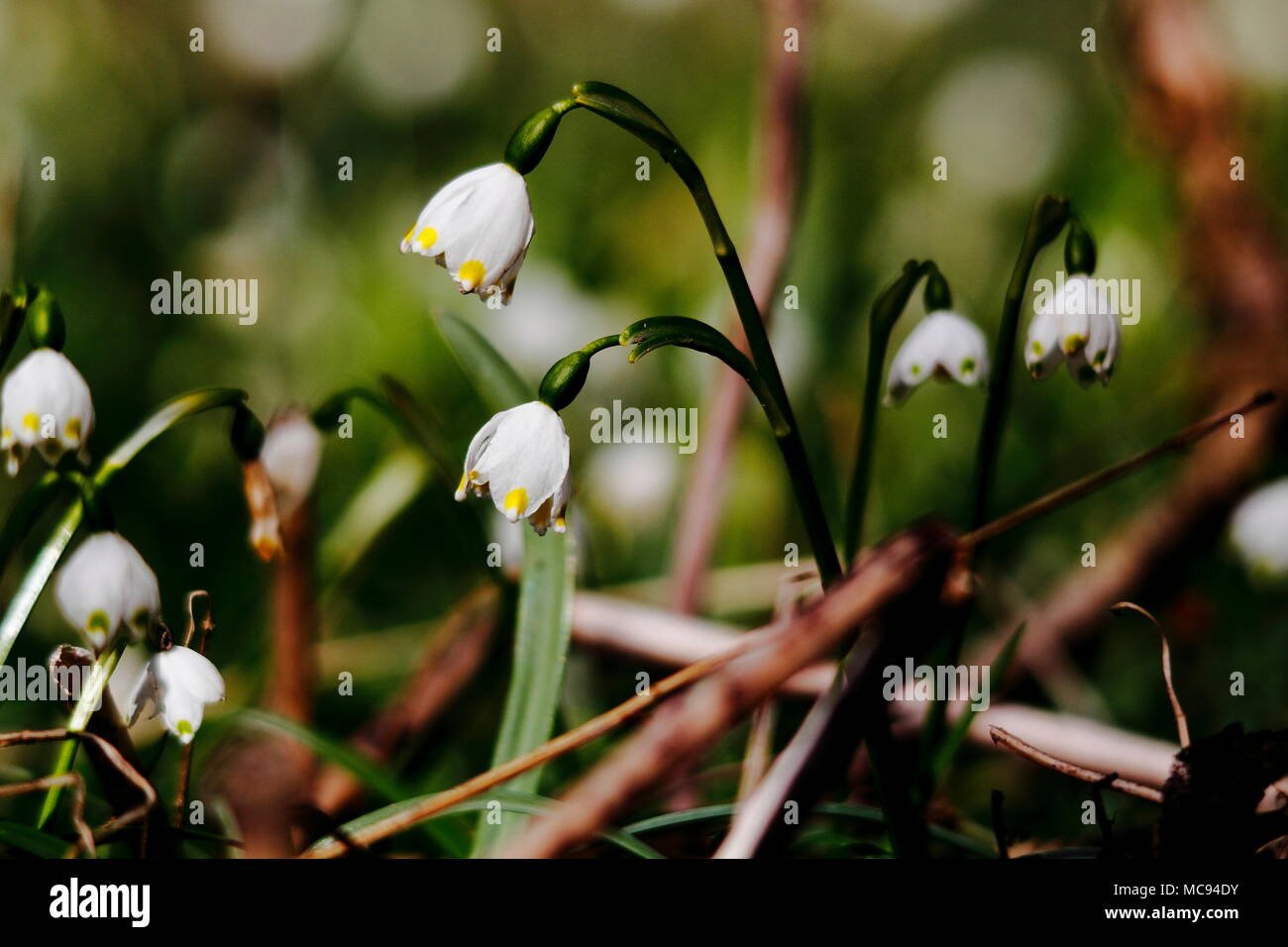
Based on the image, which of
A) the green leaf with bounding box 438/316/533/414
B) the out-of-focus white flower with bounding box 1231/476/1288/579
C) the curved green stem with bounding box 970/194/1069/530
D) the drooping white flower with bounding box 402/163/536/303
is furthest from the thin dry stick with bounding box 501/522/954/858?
the out-of-focus white flower with bounding box 1231/476/1288/579

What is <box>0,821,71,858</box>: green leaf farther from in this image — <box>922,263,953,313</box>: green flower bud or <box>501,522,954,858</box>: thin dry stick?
<box>922,263,953,313</box>: green flower bud

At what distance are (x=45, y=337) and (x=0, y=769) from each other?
0.34 metres

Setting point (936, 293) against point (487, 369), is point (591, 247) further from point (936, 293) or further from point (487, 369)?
point (936, 293)

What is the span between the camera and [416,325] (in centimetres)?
190

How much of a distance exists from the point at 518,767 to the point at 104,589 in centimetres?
27

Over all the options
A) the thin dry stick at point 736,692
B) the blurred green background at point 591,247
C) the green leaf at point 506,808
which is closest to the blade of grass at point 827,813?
the green leaf at point 506,808

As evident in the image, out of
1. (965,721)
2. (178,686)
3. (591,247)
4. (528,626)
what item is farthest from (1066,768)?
(591,247)

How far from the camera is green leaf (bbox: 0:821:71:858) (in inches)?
25.2

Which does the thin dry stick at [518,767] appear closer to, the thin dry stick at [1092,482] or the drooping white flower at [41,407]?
the thin dry stick at [1092,482]

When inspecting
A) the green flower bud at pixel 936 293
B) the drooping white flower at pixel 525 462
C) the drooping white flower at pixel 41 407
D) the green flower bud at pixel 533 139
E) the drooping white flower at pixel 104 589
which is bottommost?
the drooping white flower at pixel 104 589

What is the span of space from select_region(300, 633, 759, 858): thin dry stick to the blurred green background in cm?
Answer: 42

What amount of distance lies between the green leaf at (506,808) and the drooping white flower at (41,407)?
0.99 feet

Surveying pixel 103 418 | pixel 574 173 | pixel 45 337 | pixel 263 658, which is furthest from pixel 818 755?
pixel 574 173

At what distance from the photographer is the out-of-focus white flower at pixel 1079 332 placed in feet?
2.35
